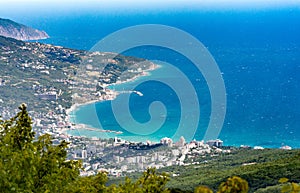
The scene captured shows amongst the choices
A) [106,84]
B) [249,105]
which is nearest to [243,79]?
[249,105]

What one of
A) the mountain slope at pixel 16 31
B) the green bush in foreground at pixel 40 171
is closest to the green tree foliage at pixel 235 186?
the green bush in foreground at pixel 40 171

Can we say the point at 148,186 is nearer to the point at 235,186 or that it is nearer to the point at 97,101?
the point at 235,186

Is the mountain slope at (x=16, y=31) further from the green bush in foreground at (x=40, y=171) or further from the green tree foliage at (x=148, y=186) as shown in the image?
the green tree foliage at (x=148, y=186)

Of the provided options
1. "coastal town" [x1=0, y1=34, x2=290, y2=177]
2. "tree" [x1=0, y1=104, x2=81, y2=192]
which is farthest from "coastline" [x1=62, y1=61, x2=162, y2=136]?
"tree" [x1=0, y1=104, x2=81, y2=192]

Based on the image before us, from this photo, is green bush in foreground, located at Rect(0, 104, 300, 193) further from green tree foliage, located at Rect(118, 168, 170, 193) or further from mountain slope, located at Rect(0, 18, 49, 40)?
mountain slope, located at Rect(0, 18, 49, 40)

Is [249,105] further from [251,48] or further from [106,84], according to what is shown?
[251,48]

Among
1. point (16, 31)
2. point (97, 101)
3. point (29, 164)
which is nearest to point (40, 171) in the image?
point (29, 164)
